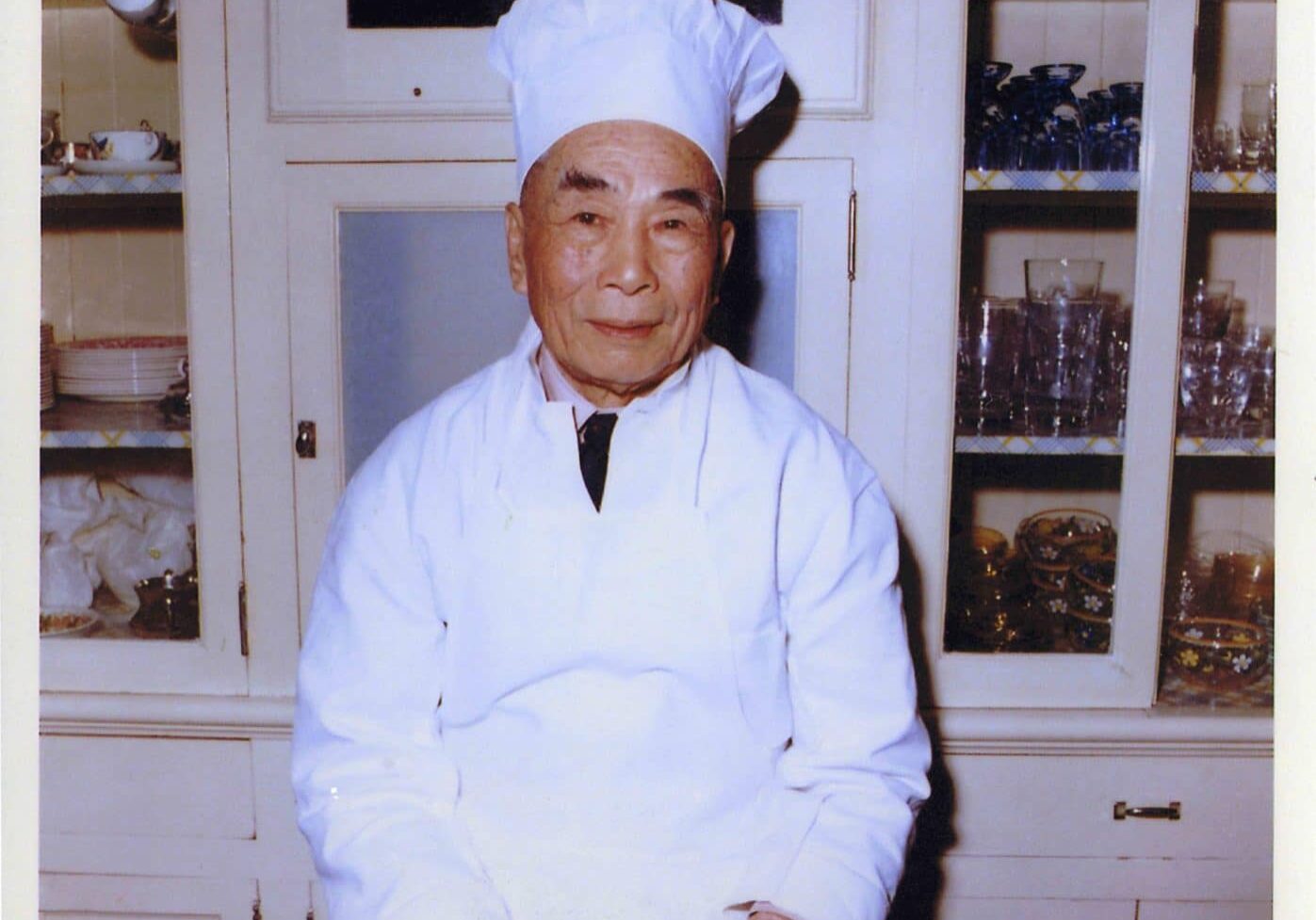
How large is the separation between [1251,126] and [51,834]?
1979 millimetres

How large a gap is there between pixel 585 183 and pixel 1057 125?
75 cm

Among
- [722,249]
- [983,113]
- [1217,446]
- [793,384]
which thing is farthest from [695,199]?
[1217,446]

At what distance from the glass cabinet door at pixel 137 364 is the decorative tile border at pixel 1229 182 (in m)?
1.28

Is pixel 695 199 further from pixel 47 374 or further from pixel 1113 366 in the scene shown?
pixel 47 374

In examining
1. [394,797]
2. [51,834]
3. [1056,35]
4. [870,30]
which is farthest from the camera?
[1056,35]

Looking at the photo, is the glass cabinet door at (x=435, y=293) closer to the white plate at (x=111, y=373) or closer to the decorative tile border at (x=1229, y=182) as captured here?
the white plate at (x=111, y=373)

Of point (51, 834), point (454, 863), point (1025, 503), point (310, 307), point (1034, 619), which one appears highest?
point (310, 307)

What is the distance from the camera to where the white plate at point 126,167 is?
4.96 ft

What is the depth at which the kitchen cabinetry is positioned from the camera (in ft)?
4.67

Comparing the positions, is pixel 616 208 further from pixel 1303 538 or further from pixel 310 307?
pixel 1303 538

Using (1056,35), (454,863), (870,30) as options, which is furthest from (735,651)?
(1056,35)

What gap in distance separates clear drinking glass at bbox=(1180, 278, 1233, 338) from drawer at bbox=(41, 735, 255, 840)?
60.0 inches

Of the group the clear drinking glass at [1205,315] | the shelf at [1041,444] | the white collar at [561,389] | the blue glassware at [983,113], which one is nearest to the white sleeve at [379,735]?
the white collar at [561,389]

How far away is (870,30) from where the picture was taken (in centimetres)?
140
